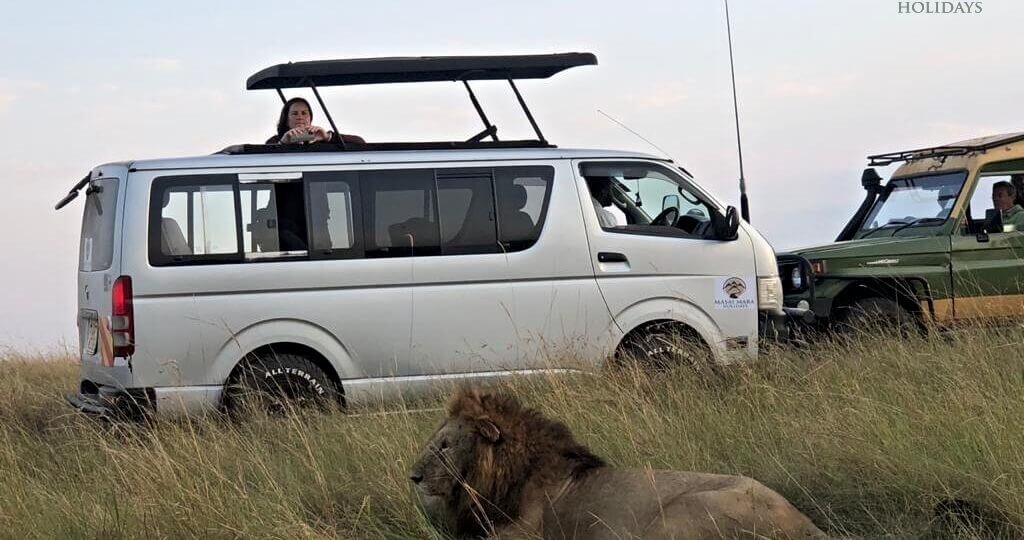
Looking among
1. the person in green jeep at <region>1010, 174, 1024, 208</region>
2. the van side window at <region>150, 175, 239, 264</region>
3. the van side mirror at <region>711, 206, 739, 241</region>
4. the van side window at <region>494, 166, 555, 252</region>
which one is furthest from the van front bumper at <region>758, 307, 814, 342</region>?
the person in green jeep at <region>1010, 174, 1024, 208</region>

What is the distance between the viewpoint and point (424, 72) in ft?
33.2

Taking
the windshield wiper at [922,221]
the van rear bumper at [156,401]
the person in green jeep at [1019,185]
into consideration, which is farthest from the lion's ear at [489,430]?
the person in green jeep at [1019,185]

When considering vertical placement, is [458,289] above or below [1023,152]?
below

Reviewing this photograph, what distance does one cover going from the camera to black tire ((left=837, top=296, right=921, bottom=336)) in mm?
12031

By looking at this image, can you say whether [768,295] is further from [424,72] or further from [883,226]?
[883,226]

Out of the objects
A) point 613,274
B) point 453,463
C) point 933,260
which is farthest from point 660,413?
point 933,260

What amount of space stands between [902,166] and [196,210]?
8.38 metres

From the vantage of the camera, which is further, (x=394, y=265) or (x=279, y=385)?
(x=394, y=265)

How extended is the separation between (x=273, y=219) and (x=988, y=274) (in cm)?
740

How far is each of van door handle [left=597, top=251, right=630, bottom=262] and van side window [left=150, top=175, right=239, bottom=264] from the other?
9.04 feet

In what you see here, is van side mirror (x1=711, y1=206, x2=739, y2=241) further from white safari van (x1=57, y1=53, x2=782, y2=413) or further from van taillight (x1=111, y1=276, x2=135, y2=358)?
van taillight (x1=111, y1=276, x2=135, y2=358)

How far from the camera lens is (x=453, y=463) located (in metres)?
5.82

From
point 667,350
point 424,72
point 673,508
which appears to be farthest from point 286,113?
point 673,508

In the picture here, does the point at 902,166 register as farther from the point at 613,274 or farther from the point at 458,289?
the point at 458,289
